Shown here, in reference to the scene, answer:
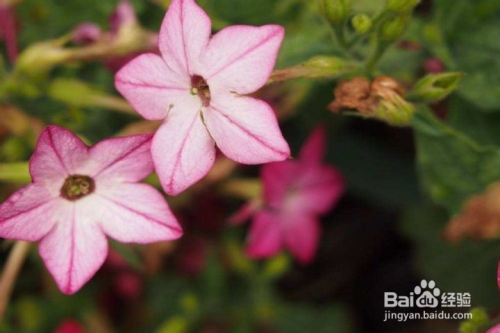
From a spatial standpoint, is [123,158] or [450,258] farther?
[450,258]

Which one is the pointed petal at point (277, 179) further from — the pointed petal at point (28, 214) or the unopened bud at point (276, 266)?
the pointed petal at point (28, 214)

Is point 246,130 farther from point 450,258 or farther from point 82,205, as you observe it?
point 450,258

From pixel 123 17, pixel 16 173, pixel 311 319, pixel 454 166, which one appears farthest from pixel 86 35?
pixel 311 319

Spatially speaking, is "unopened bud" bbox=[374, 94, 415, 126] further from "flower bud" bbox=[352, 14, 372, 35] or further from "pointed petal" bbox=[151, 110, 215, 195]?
"pointed petal" bbox=[151, 110, 215, 195]

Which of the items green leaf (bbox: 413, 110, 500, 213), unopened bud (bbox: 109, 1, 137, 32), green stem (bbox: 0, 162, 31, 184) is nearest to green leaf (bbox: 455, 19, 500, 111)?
green leaf (bbox: 413, 110, 500, 213)

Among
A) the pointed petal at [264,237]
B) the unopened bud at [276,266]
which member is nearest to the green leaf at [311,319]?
the unopened bud at [276,266]

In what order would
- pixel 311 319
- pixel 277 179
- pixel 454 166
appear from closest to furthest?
pixel 454 166, pixel 277 179, pixel 311 319

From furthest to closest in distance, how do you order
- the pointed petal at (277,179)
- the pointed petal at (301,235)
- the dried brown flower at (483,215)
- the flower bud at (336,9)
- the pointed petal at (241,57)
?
the pointed petal at (301,235), the pointed petal at (277,179), the dried brown flower at (483,215), the flower bud at (336,9), the pointed petal at (241,57)
